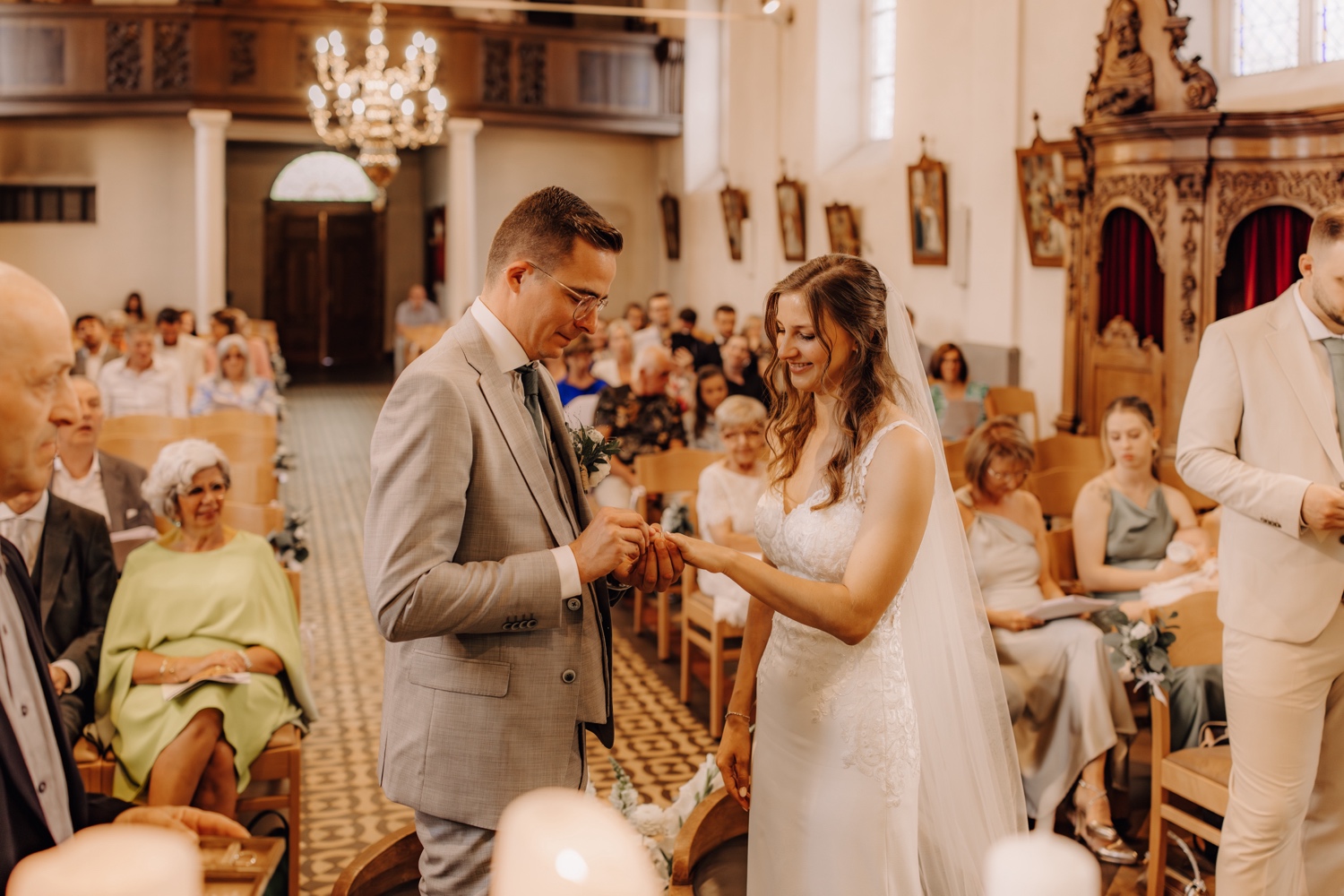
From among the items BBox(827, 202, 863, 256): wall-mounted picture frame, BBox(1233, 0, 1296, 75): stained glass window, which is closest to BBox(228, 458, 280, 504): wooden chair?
BBox(1233, 0, 1296, 75): stained glass window

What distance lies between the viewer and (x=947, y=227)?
11148 millimetres

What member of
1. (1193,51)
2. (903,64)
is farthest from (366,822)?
(903,64)

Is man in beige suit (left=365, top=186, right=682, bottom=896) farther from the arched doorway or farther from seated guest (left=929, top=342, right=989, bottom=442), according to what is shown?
the arched doorway

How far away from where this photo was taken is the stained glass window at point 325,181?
2300 cm

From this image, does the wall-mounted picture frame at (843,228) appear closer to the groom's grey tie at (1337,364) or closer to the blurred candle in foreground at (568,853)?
the groom's grey tie at (1337,364)

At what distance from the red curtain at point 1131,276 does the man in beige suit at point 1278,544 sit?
197 inches

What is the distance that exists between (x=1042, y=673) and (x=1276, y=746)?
59.3 inches

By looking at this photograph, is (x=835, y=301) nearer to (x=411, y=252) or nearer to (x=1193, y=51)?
(x=1193, y=51)

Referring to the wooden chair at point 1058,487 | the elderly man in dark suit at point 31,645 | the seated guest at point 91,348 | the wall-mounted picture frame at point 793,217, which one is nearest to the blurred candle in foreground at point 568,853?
the elderly man in dark suit at point 31,645

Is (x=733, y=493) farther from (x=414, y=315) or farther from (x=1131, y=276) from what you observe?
(x=414, y=315)

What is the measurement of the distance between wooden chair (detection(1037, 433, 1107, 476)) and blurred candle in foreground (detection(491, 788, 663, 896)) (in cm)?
702

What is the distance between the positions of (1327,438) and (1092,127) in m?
5.42

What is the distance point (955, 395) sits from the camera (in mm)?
9414

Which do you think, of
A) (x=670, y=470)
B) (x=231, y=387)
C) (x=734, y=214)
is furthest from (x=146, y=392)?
(x=734, y=214)
